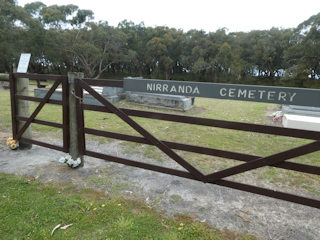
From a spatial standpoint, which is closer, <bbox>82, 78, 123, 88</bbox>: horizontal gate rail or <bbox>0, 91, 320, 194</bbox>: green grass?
<bbox>82, 78, 123, 88</bbox>: horizontal gate rail

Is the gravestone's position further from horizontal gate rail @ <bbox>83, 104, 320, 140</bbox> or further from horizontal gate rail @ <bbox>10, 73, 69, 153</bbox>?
horizontal gate rail @ <bbox>83, 104, 320, 140</bbox>

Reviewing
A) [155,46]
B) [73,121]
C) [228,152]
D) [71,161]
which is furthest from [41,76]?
[155,46]

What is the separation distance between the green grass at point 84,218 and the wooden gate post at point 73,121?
0.84m

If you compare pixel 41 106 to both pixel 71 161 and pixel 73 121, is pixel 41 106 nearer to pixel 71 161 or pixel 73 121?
pixel 73 121

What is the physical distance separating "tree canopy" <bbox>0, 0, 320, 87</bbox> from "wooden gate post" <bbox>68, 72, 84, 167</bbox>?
2902 centimetres

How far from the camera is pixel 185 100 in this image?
11492 mm

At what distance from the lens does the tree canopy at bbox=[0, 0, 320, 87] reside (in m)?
30.6

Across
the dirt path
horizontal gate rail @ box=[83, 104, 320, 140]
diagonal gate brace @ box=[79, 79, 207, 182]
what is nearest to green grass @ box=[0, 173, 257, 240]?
the dirt path

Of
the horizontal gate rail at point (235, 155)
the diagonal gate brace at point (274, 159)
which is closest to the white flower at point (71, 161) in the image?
the horizontal gate rail at point (235, 155)

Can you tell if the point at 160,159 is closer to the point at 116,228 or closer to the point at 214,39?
the point at 116,228

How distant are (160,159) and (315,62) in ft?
94.7

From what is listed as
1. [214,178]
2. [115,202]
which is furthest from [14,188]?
[214,178]

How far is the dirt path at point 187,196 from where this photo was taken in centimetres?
298

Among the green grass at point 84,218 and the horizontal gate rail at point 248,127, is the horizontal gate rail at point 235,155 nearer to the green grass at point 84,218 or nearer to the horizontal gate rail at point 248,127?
the horizontal gate rail at point 248,127
